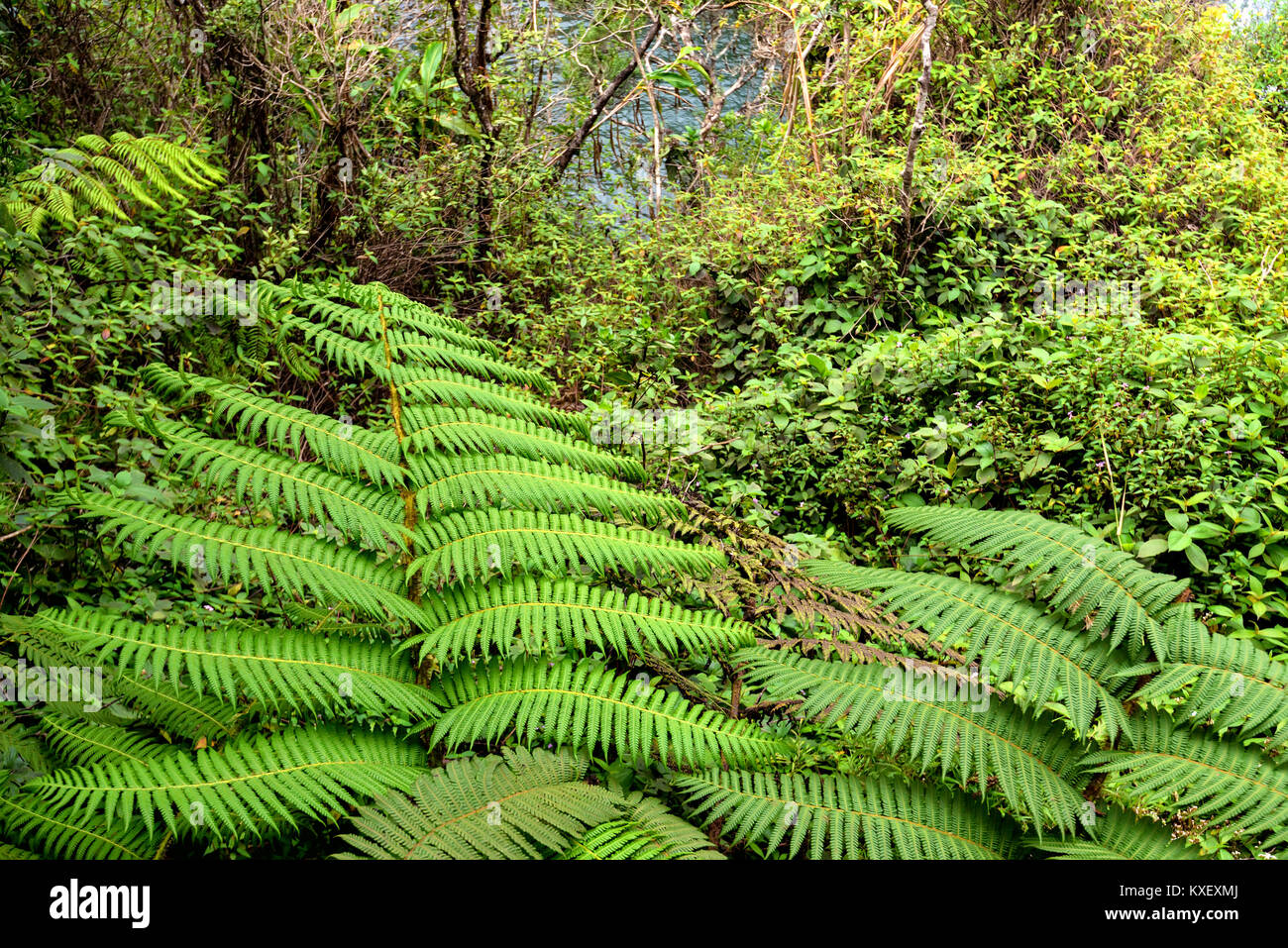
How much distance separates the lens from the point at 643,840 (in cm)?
125

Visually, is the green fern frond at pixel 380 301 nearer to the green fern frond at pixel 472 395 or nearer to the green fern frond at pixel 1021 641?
the green fern frond at pixel 472 395

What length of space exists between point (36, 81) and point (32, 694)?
526 cm

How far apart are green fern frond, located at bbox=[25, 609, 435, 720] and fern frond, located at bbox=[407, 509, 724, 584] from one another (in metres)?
0.20

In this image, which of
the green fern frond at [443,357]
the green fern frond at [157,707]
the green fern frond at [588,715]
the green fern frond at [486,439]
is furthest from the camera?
the green fern frond at [443,357]

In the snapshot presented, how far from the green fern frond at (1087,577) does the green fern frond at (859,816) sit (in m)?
0.39

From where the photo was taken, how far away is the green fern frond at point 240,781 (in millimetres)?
1152

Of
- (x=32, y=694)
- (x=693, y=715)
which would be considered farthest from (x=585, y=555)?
(x=32, y=694)

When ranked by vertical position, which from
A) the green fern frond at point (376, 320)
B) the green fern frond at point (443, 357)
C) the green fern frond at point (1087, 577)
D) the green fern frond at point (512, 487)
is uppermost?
the green fern frond at point (376, 320)

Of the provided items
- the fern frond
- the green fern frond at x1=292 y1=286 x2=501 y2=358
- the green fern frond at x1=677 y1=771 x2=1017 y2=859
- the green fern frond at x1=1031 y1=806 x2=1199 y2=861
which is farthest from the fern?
the green fern frond at x1=1031 y1=806 x2=1199 y2=861

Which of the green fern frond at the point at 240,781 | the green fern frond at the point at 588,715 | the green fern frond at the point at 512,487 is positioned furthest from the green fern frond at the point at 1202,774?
the green fern frond at the point at 240,781

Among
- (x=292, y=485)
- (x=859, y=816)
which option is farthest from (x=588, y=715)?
(x=292, y=485)

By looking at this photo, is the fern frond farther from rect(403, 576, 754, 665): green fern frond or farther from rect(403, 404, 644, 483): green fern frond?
rect(403, 404, 644, 483): green fern frond

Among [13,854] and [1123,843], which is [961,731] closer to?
[1123,843]
